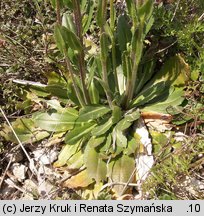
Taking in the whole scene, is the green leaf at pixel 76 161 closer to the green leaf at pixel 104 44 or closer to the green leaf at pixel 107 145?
the green leaf at pixel 107 145

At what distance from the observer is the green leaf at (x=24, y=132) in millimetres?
2658

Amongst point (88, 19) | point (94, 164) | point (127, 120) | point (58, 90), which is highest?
point (88, 19)

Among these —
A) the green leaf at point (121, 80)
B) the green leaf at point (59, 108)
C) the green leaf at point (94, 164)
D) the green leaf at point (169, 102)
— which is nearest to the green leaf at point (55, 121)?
the green leaf at point (59, 108)

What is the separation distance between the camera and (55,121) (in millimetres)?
2623

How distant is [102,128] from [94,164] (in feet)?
0.70

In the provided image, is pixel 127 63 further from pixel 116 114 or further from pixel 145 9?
pixel 145 9

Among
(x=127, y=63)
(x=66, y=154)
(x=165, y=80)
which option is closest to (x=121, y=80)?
(x=165, y=80)

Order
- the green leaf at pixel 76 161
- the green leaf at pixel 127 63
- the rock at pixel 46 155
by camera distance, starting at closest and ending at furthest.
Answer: the green leaf at pixel 127 63 → the green leaf at pixel 76 161 → the rock at pixel 46 155

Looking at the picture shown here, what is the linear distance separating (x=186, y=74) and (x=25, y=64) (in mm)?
1091

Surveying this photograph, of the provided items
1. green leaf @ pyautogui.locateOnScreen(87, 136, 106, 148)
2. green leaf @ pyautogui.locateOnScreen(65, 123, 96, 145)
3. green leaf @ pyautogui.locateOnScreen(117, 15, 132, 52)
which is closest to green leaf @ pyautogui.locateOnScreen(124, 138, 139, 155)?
green leaf @ pyautogui.locateOnScreen(87, 136, 106, 148)

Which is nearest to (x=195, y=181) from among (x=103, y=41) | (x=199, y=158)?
(x=199, y=158)

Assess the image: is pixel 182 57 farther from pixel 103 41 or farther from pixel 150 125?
pixel 103 41

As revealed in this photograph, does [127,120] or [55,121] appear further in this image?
[55,121]

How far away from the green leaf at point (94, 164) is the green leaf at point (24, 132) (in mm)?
374
